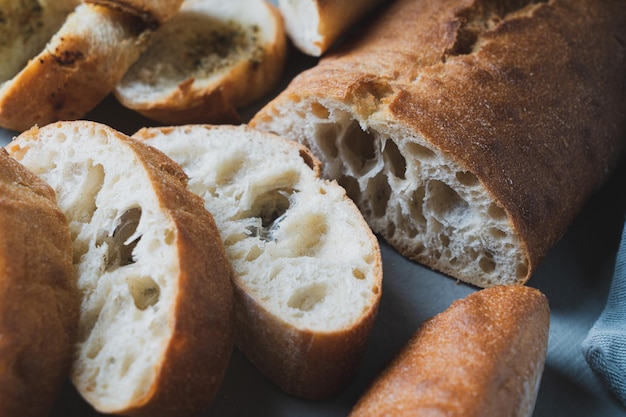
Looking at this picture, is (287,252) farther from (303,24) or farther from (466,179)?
(303,24)

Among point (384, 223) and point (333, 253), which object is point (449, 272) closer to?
point (384, 223)

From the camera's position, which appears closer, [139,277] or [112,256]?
[139,277]

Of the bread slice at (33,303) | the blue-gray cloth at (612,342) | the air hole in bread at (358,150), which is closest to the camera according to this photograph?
the bread slice at (33,303)

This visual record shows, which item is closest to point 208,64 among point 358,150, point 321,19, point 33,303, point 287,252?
point 321,19

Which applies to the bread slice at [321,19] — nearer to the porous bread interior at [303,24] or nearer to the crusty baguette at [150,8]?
the porous bread interior at [303,24]

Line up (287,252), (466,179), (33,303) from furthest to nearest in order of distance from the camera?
(466,179) < (287,252) < (33,303)

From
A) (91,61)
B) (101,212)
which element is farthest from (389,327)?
(91,61)

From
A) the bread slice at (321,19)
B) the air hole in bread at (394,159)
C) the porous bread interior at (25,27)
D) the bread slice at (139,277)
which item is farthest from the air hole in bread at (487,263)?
the porous bread interior at (25,27)

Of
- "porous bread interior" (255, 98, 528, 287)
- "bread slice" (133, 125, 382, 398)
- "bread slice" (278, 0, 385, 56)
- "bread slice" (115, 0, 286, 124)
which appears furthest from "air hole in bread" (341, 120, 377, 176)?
"bread slice" (115, 0, 286, 124)
